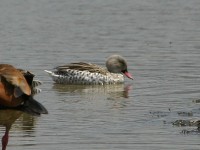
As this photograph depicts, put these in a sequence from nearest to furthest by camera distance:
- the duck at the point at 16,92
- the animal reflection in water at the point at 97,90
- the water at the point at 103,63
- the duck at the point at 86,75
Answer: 1. the duck at the point at 16,92
2. the water at the point at 103,63
3. the animal reflection in water at the point at 97,90
4. the duck at the point at 86,75

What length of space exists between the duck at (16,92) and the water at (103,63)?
33 cm

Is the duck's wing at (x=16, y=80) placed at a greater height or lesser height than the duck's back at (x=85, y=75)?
greater

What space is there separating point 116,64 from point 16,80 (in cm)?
1079

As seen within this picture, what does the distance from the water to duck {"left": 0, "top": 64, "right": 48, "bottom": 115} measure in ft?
1.09

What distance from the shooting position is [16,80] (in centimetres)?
1006

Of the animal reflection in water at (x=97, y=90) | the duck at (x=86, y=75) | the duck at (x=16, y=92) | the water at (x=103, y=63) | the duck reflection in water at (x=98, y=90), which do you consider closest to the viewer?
the duck at (x=16, y=92)

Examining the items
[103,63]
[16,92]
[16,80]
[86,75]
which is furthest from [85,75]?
[16,92]

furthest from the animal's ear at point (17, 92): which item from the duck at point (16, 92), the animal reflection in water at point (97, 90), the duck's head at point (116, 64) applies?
the duck's head at point (116, 64)

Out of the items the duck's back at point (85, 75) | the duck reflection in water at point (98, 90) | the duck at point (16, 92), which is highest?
the duck at point (16, 92)

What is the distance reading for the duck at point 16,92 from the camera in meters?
9.93

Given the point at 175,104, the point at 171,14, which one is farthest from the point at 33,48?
the point at 171,14

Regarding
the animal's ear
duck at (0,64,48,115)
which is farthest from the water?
the animal's ear

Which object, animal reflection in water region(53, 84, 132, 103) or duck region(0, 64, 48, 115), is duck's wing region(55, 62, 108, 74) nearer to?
animal reflection in water region(53, 84, 132, 103)

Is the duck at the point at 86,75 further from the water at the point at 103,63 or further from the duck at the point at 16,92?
the duck at the point at 16,92
